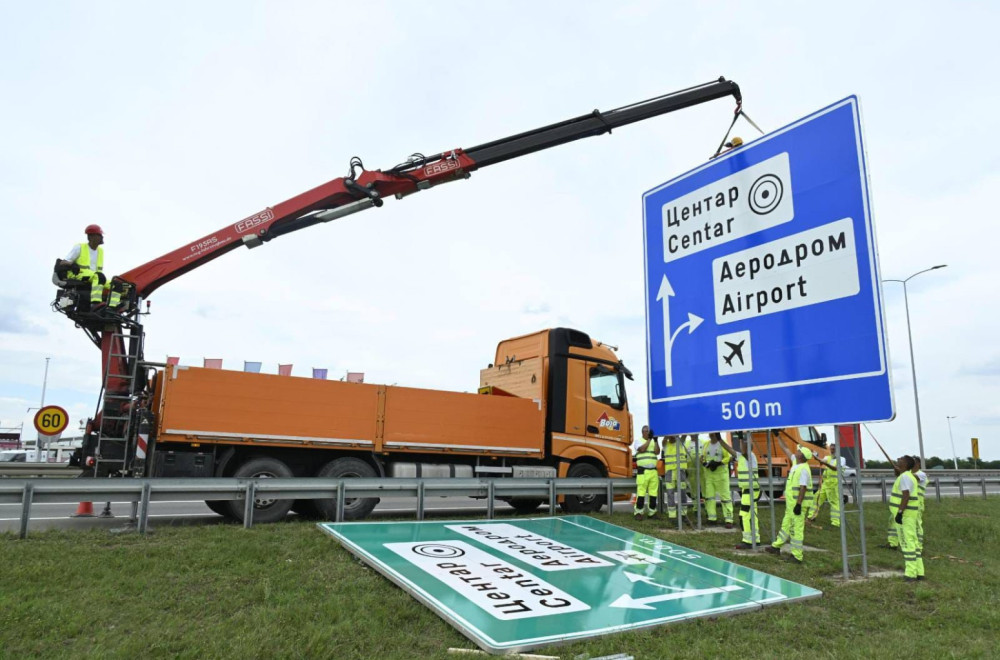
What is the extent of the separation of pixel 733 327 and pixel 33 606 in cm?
850

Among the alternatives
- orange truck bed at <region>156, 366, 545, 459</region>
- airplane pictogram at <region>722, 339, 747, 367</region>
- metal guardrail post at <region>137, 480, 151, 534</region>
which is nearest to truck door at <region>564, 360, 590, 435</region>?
orange truck bed at <region>156, 366, 545, 459</region>

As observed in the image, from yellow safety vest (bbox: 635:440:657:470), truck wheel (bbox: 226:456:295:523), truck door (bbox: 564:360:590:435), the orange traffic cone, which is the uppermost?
truck door (bbox: 564:360:590:435)

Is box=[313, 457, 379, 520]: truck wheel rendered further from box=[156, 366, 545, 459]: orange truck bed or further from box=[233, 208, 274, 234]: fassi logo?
box=[233, 208, 274, 234]: fassi logo

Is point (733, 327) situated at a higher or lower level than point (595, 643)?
higher

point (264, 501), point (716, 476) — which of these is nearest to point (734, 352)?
point (716, 476)

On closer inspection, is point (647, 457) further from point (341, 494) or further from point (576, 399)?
point (341, 494)

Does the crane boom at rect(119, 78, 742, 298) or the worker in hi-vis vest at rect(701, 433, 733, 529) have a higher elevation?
the crane boom at rect(119, 78, 742, 298)

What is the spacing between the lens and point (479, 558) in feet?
22.0

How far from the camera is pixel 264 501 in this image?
916cm

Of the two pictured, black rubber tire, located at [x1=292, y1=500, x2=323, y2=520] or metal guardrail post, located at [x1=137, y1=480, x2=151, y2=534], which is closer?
metal guardrail post, located at [x1=137, y1=480, x2=151, y2=534]

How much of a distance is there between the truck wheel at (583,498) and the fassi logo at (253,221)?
7327 mm

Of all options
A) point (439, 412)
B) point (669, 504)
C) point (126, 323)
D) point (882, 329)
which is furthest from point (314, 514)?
point (882, 329)

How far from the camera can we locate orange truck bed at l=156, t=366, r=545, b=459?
9.34 metres

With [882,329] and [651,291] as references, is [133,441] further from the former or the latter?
[882,329]
